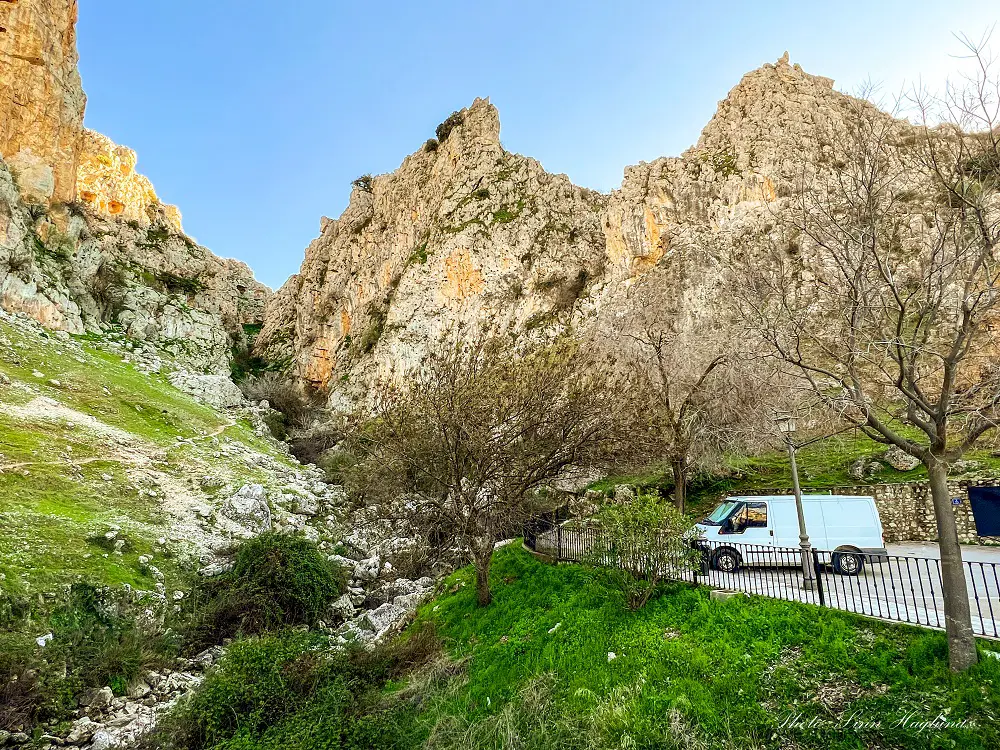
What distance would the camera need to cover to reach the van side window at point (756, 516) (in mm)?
13086

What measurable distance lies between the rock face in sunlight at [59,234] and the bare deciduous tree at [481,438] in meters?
39.5

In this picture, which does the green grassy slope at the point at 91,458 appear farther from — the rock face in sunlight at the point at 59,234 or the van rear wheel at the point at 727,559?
the van rear wheel at the point at 727,559

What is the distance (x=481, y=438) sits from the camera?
40.3ft

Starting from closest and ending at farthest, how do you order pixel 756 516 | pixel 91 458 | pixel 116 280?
pixel 756 516 < pixel 91 458 < pixel 116 280

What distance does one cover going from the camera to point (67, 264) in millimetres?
42750

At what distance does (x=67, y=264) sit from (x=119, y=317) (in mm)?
6058

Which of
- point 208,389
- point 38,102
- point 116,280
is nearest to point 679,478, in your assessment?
point 208,389

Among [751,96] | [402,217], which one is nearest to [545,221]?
[402,217]

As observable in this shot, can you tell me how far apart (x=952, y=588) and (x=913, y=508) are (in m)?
15.5

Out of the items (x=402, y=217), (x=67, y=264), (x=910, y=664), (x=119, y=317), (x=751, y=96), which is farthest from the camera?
(x=402, y=217)

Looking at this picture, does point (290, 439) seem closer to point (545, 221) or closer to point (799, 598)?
point (545, 221)

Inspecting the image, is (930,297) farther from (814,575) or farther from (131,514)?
(131,514)

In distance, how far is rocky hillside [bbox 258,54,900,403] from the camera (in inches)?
1769

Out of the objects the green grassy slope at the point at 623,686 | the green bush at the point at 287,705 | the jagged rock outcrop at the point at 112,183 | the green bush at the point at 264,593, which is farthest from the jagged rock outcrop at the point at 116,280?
the green grassy slope at the point at 623,686
